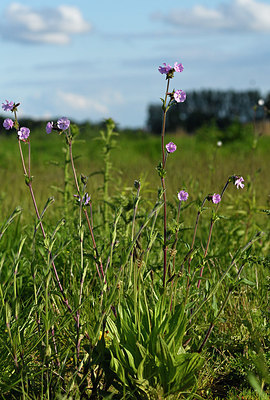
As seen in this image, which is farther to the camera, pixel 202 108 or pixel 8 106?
pixel 202 108

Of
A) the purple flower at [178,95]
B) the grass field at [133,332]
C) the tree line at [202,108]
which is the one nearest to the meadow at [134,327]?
the grass field at [133,332]

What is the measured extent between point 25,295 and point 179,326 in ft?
5.08

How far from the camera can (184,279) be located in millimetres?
3252

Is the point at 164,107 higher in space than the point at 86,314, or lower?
higher

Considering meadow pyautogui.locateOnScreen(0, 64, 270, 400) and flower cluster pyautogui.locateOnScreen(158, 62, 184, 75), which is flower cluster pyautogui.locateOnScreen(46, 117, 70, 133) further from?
flower cluster pyautogui.locateOnScreen(158, 62, 184, 75)

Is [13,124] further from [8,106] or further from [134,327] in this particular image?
[134,327]

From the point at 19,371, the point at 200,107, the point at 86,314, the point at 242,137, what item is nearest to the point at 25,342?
the point at 19,371

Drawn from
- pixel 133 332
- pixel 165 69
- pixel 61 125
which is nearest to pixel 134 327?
pixel 133 332

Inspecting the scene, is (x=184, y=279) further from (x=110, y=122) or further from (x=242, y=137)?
(x=242, y=137)

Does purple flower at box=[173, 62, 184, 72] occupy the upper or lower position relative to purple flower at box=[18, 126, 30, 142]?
upper

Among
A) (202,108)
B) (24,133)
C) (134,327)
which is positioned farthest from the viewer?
(202,108)

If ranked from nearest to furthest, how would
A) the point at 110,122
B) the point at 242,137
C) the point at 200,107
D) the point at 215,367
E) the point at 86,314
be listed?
the point at 86,314
the point at 215,367
the point at 110,122
the point at 242,137
the point at 200,107

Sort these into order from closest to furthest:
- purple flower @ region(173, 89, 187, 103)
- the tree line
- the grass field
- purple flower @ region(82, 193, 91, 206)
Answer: the grass field < purple flower @ region(173, 89, 187, 103) < purple flower @ region(82, 193, 91, 206) < the tree line

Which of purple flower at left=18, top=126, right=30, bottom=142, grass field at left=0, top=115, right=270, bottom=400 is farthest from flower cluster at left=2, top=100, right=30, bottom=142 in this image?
grass field at left=0, top=115, right=270, bottom=400
